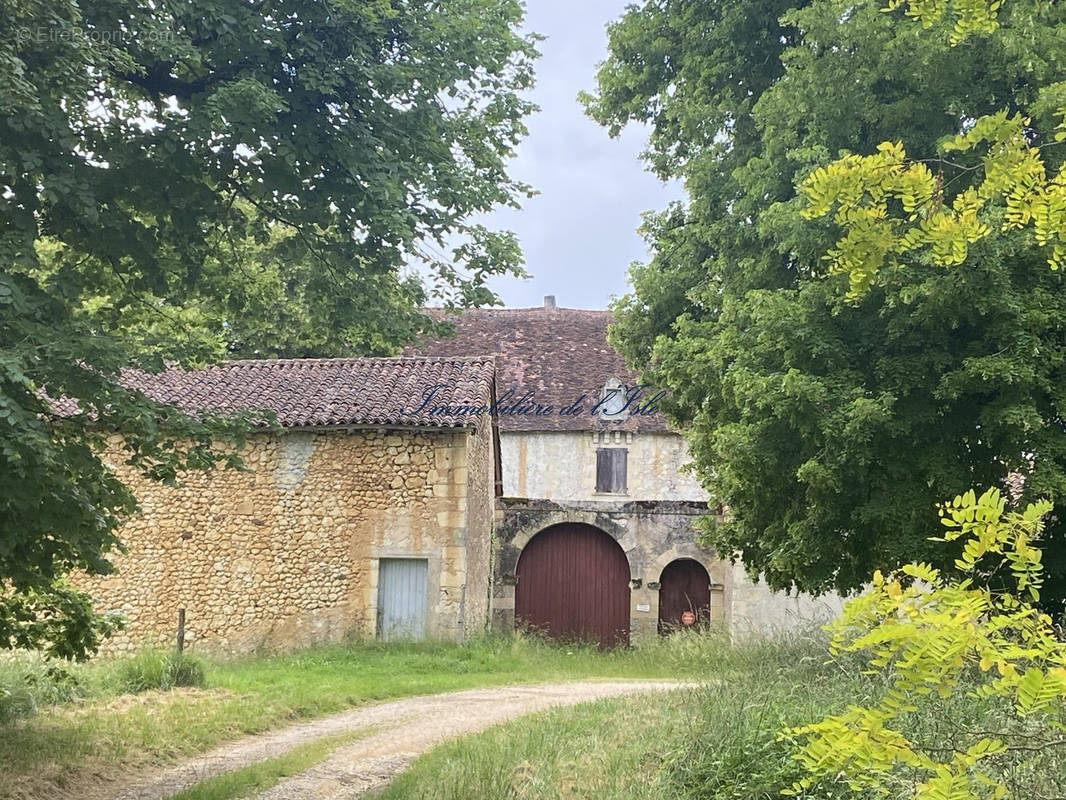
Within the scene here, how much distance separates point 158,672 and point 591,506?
10.4 m

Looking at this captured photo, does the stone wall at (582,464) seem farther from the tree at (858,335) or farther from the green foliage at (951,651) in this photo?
the green foliage at (951,651)

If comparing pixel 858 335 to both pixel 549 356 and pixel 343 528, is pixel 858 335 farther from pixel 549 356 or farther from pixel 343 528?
pixel 549 356

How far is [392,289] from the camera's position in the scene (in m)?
7.92

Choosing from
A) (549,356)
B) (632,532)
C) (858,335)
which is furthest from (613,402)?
(858,335)

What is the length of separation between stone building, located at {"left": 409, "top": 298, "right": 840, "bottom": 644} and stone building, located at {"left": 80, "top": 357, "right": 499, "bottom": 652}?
3.80m

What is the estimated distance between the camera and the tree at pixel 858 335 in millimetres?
7797

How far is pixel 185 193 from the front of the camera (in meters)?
7.06

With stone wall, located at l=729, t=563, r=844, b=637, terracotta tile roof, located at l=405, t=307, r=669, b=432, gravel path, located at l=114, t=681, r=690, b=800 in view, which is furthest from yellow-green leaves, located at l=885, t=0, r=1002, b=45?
terracotta tile roof, located at l=405, t=307, r=669, b=432

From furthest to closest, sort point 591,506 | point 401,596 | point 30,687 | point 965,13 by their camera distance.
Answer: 1. point 591,506
2. point 401,596
3. point 30,687
4. point 965,13

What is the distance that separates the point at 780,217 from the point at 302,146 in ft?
15.0

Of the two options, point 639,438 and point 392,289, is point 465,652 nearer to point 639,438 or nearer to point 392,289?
point 392,289

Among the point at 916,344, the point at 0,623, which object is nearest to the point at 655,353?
the point at 916,344

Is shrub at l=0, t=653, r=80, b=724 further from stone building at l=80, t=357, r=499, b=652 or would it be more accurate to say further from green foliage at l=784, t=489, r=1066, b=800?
green foliage at l=784, t=489, r=1066, b=800

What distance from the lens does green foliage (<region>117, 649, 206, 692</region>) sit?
Result: 31.4 feet
